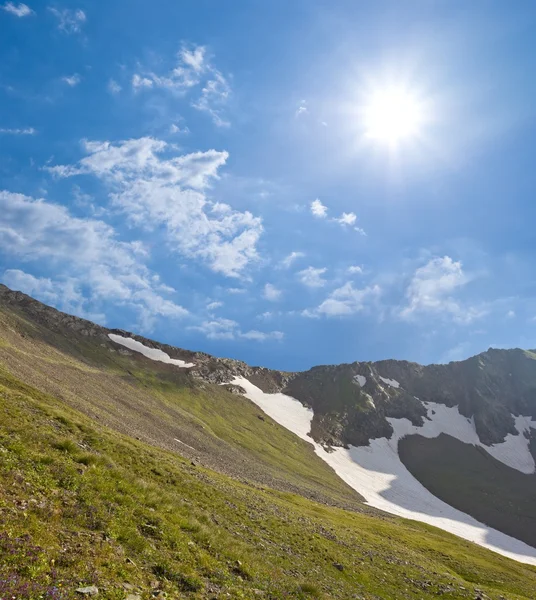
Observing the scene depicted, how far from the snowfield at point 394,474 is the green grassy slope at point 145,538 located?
300 feet

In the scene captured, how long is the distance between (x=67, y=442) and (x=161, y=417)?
81.0 metres

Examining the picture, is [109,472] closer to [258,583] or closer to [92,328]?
[258,583]

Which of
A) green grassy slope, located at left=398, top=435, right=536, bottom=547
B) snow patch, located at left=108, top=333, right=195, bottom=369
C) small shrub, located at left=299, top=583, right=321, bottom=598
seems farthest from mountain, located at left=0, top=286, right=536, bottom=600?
snow patch, located at left=108, top=333, right=195, bottom=369

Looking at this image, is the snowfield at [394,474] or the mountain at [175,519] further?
the snowfield at [394,474]

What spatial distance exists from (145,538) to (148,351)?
564ft

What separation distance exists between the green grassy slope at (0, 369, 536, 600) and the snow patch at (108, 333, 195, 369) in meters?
148

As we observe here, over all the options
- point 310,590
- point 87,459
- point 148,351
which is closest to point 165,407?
point 148,351

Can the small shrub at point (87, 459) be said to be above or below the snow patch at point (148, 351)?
below

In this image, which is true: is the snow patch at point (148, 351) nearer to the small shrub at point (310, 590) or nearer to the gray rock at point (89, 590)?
the small shrub at point (310, 590)

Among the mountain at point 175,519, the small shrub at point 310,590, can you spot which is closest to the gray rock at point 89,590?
the mountain at point 175,519

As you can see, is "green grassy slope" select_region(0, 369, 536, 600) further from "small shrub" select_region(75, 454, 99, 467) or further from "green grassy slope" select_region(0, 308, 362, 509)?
"green grassy slope" select_region(0, 308, 362, 509)

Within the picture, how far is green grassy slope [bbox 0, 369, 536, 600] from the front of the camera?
12992mm

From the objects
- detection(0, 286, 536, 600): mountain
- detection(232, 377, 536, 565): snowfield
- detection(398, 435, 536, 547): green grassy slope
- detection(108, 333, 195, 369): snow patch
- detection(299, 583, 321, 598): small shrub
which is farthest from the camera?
detection(108, 333, 195, 369): snow patch

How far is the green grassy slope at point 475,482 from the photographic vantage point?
134m
